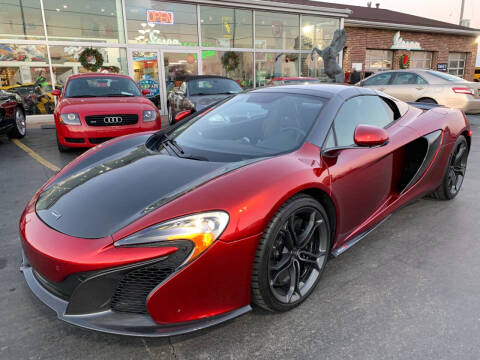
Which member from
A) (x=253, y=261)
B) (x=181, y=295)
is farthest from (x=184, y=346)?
(x=253, y=261)

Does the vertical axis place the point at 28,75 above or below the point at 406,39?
below

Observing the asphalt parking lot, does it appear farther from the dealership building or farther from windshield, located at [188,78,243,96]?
the dealership building

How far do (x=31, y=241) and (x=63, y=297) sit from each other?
1.22 feet

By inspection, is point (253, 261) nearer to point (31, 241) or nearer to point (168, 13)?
point (31, 241)

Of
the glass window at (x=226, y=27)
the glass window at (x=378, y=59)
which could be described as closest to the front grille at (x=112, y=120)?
the glass window at (x=226, y=27)

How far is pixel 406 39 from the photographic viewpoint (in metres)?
19.2

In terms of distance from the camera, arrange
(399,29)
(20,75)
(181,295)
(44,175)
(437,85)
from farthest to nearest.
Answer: (399,29), (20,75), (437,85), (44,175), (181,295)

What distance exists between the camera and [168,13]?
41.1ft

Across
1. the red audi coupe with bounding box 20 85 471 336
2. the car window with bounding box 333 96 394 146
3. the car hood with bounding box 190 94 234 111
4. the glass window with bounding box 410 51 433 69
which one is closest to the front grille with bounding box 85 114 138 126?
the car hood with bounding box 190 94 234 111

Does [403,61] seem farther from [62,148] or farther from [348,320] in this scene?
[348,320]

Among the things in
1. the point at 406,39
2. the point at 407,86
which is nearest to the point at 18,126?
the point at 407,86

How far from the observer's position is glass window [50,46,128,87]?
11.3 m

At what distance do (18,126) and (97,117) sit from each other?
3.07 m

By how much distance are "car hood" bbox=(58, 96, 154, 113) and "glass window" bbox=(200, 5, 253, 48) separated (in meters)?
7.66
